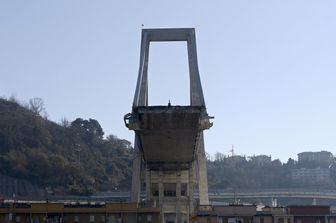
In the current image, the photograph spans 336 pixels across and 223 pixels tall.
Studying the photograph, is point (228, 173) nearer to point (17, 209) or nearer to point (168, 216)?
point (168, 216)

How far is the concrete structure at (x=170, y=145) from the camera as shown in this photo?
44656 mm

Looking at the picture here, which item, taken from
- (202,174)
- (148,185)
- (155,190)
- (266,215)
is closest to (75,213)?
(202,174)

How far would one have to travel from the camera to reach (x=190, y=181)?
2852 inches

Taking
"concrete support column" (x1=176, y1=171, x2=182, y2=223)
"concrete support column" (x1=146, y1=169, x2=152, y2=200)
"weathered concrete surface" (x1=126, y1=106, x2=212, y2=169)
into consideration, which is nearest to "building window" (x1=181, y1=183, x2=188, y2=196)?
"concrete support column" (x1=176, y1=171, x2=182, y2=223)

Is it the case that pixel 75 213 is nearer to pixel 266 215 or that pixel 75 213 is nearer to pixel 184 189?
pixel 266 215

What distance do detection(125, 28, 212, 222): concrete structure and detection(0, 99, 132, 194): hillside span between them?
165 ft

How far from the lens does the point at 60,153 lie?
142250 millimetres

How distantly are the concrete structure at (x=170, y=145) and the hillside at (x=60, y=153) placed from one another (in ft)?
165

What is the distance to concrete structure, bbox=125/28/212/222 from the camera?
44.7 meters

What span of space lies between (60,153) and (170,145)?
90.3 metres

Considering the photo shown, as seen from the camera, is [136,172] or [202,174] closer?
[202,174]

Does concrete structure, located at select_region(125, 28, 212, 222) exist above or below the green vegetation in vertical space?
below

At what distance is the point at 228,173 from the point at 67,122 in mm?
53383

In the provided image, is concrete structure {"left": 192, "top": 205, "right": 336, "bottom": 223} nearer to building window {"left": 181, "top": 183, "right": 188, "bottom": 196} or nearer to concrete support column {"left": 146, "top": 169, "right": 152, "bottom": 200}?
concrete support column {"left": 146, "top": 169, "right": 152, "bottom": 200}
